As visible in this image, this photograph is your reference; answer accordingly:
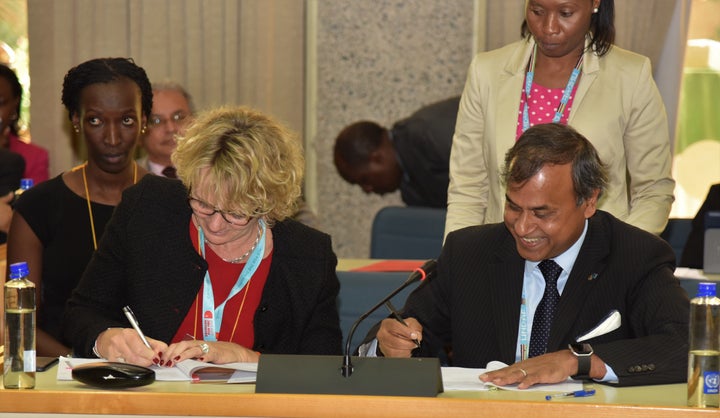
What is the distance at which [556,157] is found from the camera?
9.55 ft

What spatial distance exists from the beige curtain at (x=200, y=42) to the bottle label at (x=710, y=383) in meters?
4.52

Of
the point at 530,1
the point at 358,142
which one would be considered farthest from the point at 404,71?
the point at 530,1

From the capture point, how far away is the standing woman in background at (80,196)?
3576 mm

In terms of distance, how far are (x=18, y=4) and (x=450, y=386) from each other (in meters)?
5.21

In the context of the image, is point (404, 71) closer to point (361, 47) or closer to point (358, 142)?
point (361, 47)

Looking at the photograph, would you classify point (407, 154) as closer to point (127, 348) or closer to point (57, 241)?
point (57, 241)

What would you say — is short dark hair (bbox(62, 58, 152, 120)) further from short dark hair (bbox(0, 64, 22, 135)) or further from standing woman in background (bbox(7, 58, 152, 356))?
short dark hair (bbox(0, 64, 22, 135))

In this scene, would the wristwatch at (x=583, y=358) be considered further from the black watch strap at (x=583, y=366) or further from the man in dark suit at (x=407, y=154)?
the man in dark suit at (x=407, y=154)

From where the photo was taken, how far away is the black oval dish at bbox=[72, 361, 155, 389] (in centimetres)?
251

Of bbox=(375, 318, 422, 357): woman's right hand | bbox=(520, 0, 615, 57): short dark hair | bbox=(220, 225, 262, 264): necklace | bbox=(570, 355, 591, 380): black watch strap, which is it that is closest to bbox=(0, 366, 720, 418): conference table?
bbox=(570, 355, 591, 380): black watch strap

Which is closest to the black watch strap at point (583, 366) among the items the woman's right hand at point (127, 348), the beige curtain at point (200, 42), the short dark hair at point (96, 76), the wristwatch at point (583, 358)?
the wristwatch at point (583, 358)

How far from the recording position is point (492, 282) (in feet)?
10.0

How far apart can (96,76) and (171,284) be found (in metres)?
0.99

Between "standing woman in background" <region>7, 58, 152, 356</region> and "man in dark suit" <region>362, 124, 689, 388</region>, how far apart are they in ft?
3.79
